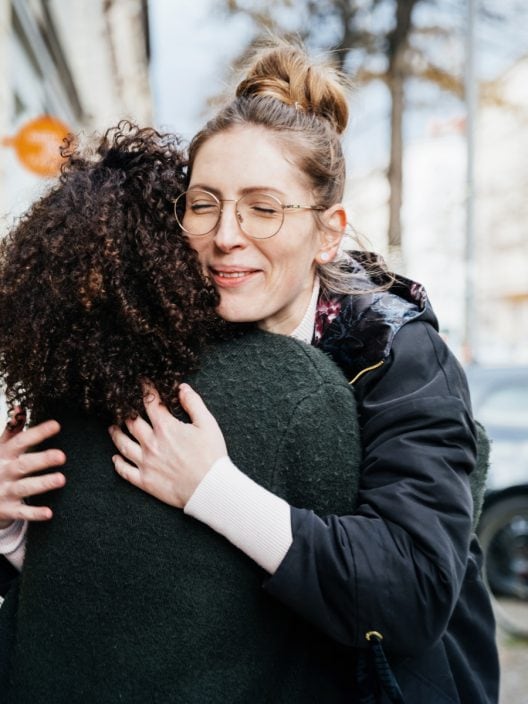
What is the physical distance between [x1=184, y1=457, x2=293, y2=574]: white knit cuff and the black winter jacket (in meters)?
0.02

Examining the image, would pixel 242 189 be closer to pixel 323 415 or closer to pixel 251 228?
pixel 251 228

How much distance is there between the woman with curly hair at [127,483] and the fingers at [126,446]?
0.02 metres

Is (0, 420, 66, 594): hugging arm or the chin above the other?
the chin

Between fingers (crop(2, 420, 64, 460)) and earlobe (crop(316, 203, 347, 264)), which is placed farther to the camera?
earlobe (crop(316, 203, 347, 264))

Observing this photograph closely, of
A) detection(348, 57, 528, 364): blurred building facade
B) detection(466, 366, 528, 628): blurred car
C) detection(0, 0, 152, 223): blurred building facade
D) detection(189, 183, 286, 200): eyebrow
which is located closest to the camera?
detection(189, 183, 286, 200): eyebrow

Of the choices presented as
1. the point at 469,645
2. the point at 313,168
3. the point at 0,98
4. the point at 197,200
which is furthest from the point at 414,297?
the point at 0,98

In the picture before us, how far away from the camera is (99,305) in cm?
126

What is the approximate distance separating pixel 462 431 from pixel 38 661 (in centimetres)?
80

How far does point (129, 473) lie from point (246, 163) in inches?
26.3

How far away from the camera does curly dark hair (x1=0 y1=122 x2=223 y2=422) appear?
4.11 ft

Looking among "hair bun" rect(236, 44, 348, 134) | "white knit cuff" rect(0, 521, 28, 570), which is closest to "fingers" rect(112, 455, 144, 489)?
"white knit cuff" rect(0, 521, 28, 570)

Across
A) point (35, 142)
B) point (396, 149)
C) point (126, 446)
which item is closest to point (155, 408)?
point (126, 446)

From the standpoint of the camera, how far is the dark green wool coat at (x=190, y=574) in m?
1.18

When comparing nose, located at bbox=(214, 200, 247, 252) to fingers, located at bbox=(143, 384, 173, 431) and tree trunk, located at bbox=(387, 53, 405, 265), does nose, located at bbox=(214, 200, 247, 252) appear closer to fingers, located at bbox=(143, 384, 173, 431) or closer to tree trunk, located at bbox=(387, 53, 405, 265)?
fingers, located at bbox=(143, 384, 173, 431)
